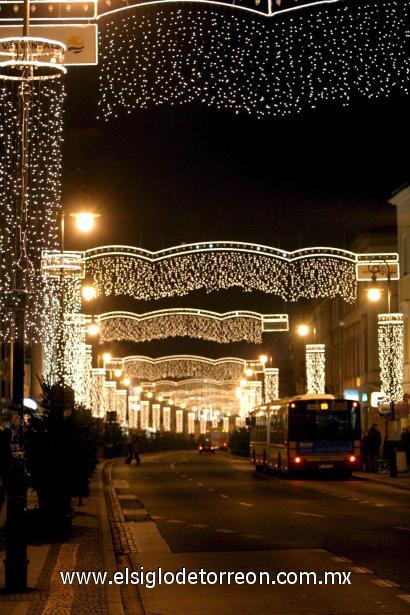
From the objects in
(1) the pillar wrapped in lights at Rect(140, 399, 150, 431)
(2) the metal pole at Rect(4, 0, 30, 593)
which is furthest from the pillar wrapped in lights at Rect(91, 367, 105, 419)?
(1) the pillar wrapped in lights at Rect(140, 399, 150, 431)

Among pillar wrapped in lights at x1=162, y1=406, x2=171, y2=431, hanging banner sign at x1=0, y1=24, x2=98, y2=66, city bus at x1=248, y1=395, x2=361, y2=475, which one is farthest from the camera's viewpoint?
pillar wrapped in lights at x1=162, y1=406, x2=171, y2=431

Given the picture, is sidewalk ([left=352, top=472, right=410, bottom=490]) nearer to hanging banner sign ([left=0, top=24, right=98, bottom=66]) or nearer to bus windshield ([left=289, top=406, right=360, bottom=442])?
bus windshield ([left=289, top=406, right=360, bottom=442])

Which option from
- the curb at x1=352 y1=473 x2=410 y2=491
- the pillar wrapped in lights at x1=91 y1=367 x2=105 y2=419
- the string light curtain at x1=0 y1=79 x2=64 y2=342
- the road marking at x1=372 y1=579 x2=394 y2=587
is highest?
the string light curtain at x1=0 y1=79 x2=64 y2=342

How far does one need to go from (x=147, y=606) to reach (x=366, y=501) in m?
18.2

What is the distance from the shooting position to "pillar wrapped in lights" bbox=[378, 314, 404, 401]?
48.9m

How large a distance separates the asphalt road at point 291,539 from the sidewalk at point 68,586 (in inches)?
22.9

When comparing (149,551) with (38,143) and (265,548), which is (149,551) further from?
(38,143)

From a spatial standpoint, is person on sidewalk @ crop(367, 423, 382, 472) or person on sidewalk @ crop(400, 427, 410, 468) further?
person on sidewalk @ crop(367, 423, 382, 472)

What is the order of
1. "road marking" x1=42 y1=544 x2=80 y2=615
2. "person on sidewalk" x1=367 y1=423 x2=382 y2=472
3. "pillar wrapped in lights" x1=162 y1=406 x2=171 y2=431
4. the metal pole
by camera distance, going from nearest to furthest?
"road marking" x1=42 y1=544 x2=80 y2=615, the metal pole, "person on sidewalk" x1=367 y1=423 x2=382 y2=472, "pillar wrapped in lights" x1=162 y1=406 x2=171 y2=431

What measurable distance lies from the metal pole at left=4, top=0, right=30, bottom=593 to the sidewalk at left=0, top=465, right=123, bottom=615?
295mm

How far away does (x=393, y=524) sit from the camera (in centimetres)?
2284

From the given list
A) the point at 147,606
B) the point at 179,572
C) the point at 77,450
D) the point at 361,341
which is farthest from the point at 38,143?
the point at 361,341

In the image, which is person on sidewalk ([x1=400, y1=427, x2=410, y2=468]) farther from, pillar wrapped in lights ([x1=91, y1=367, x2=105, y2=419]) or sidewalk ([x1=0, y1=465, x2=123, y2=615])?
sidewalk ([x1=0, y1=465, x2=123, y2=615])

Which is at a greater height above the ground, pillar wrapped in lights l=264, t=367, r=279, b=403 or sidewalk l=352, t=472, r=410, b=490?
pillar wrapped in lights l=264, t=367, r=279, b=403
